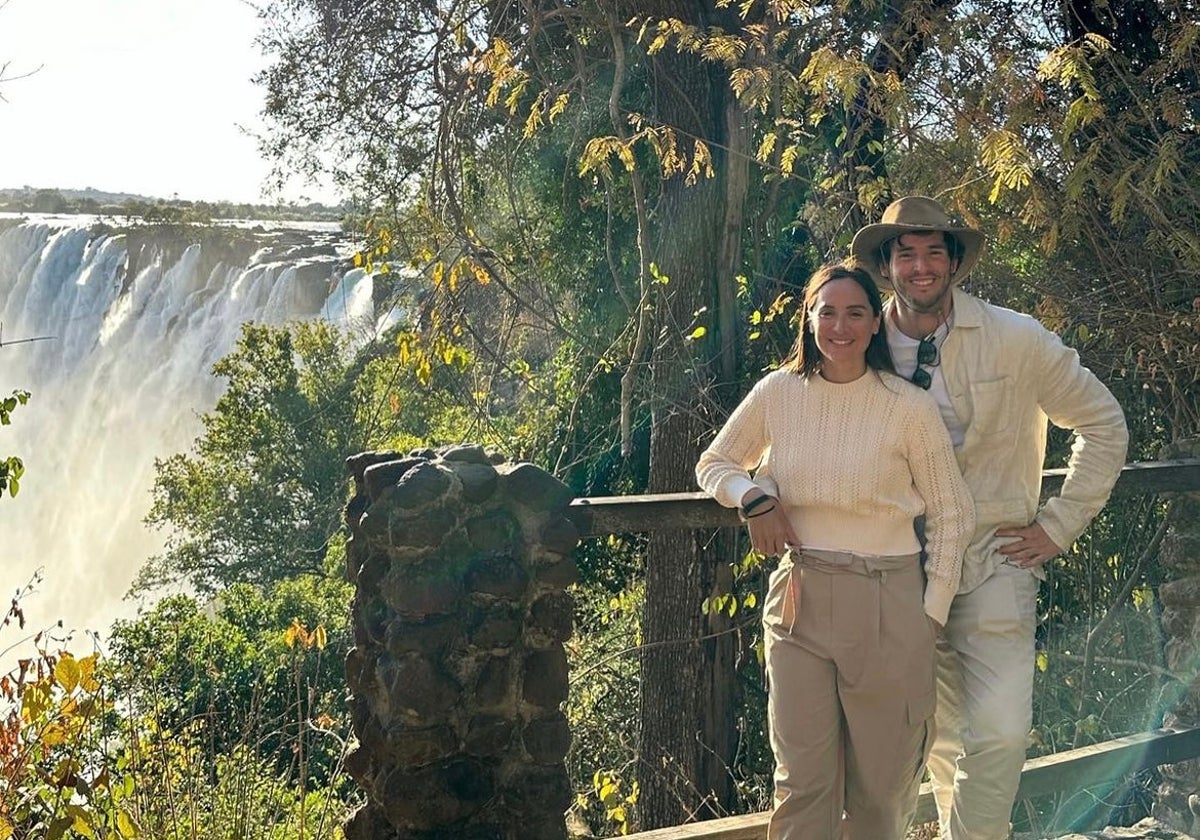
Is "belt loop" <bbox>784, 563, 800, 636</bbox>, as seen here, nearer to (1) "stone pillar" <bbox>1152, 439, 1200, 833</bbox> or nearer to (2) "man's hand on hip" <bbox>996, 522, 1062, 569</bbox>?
(2) "man's hand on hip" <bbox>996, 522, 1062, 569</bbox>

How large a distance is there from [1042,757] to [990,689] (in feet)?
3.55

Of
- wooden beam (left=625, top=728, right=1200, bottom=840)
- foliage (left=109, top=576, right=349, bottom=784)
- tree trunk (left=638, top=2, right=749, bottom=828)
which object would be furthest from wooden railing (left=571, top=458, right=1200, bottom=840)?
foliage (left=109, top=576, right=349, bottom=784)

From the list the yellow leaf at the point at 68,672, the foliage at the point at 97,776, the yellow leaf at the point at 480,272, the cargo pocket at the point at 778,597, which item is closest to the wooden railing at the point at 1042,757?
the cargo pocket at the point at 778,597

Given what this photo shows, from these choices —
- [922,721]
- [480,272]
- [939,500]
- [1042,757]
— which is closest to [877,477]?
[939,500]

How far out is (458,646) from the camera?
268 cm

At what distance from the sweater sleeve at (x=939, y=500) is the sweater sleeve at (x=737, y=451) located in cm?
31

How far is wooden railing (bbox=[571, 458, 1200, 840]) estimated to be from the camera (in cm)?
278

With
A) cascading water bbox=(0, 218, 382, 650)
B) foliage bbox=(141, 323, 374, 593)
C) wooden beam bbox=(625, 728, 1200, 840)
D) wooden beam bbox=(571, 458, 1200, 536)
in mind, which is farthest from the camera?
cascading water bbox=(0, 218, 382, 650)

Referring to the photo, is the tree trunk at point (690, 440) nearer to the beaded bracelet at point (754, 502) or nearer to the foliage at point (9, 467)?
the foliage at point (9, 467)

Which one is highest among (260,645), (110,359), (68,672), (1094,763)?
(68,672)

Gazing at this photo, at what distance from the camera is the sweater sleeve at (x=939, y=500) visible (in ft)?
8.00

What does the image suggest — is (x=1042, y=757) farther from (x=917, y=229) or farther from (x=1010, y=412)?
(x=917, y=229)

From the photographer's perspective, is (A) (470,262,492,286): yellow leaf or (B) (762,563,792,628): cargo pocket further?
(A) (470,262,492,286): yellow leaf

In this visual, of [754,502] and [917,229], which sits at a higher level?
[917,229]
